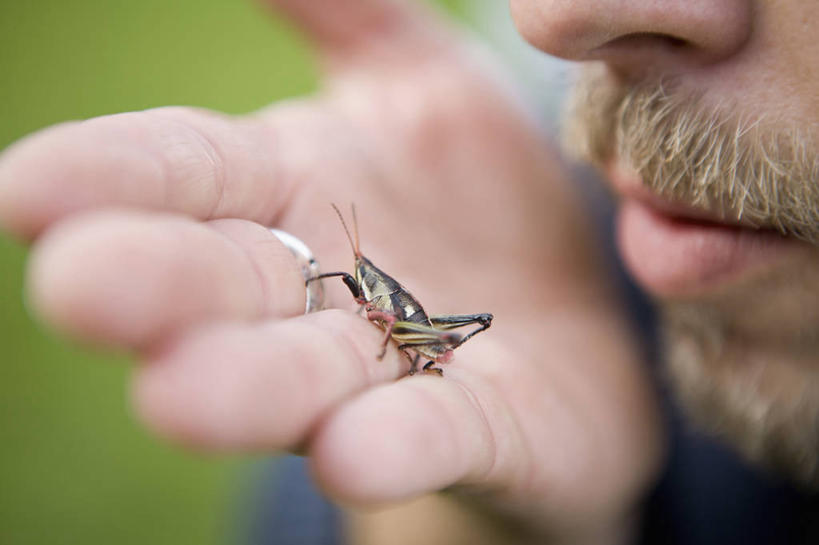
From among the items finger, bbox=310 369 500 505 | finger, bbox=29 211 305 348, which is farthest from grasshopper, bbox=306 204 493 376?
finger, bbox=29 211 305 348

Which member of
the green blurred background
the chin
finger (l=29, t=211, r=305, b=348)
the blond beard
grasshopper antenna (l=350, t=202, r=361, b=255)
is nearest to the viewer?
finger (l=29, t=211, r=305, b=348)

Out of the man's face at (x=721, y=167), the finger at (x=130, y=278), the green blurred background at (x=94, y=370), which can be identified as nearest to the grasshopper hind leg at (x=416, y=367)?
the finger at (x=130, y=278)

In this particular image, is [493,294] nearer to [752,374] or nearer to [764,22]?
[752,374]

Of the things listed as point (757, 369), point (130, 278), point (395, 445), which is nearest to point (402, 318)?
point (395, 445)

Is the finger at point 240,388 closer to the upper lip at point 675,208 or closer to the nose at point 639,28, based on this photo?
the nose at point 639,28

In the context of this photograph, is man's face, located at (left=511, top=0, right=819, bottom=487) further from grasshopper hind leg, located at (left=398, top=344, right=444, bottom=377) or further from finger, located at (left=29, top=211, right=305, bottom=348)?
finger, located at (left=29, top=211, right=305, bottom=348)

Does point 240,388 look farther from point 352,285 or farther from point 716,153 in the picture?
point 716,153

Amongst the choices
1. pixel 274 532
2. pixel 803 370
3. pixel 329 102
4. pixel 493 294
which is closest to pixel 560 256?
pixel 493 294
